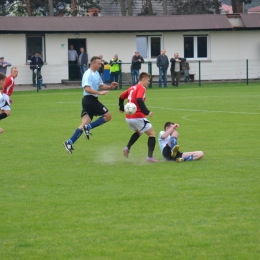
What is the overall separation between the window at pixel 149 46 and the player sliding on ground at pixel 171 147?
3101cm

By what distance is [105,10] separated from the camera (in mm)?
69438

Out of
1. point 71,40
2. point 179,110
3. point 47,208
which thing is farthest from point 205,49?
point 47,208

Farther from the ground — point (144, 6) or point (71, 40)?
point (144, 6)

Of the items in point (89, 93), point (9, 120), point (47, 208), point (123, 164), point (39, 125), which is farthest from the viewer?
point (9, 120)

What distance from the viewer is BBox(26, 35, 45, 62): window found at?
40.6 metres

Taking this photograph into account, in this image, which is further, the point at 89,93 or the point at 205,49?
the point at 205,49

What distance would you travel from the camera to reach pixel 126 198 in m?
8.55

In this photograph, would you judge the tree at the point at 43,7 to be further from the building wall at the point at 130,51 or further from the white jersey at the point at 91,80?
the white jersey at the point at 91,80

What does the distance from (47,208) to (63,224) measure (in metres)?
0.84

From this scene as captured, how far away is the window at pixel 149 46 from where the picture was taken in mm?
42250

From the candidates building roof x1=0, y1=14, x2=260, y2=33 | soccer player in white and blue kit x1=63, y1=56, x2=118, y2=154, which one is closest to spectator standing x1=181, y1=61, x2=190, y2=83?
building roof x1=0, y1=14, x2=260, y2=33

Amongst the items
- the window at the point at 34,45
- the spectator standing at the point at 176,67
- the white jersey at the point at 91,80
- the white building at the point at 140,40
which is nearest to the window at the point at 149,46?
the white building at the point at 140,40

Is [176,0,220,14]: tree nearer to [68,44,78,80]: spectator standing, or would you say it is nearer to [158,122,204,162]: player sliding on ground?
[68,44,78,80]: spectator standing

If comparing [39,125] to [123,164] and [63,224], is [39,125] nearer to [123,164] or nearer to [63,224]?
[123,164]
